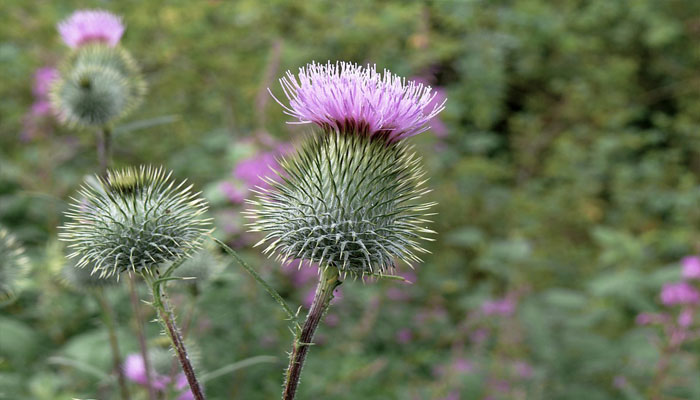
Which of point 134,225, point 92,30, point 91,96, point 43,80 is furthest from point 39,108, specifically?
point 134,225

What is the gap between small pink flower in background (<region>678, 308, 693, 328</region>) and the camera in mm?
4324

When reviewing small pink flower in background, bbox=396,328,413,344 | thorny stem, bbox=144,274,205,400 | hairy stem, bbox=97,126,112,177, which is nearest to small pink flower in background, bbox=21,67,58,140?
hairy stem, bbox=97,126,112,177

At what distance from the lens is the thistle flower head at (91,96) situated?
3307 millimetres

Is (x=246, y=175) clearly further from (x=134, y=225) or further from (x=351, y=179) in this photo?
(x=351, y=179)

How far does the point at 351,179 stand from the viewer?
210cm

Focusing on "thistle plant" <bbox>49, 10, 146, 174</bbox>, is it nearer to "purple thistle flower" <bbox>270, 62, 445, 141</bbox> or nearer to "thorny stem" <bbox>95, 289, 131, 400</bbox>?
"thorny stem" <bbox>95, 289, 131, 400</bbox>

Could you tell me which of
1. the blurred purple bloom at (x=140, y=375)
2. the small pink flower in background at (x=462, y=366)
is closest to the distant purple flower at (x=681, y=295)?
the small pink flower in background at (x=462, y=366)

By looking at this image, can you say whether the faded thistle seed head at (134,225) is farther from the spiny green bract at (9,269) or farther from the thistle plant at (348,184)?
the spiny green bract at (9,269)

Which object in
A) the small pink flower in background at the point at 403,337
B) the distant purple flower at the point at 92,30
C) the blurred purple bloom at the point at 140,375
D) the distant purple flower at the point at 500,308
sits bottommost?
the blurred purple bloom at the point at 140,375

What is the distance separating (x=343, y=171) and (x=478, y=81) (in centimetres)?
533

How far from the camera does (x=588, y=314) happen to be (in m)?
5.72

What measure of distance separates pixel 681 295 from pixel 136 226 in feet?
13.9

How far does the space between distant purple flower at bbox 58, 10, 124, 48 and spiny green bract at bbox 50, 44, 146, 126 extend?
9 cm

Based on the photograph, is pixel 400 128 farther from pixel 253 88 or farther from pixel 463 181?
pixel 463 181
